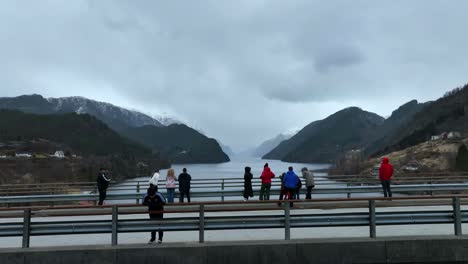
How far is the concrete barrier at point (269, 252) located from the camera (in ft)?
29.3

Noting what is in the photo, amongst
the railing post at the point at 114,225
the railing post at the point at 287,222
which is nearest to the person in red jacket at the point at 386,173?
the railing post at the point at 287,222

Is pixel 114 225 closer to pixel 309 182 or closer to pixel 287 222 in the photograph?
pixel 287 222

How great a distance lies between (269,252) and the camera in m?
9.18

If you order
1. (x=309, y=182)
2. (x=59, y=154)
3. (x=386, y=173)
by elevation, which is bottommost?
(x=309, y=182)

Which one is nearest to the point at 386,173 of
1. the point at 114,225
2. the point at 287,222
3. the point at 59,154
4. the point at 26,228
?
the point at 287,222

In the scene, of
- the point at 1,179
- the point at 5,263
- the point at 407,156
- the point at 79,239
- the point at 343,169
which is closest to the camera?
the point at 5,263

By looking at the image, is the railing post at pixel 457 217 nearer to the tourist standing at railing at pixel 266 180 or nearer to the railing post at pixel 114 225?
the railing post at pixel 114 225

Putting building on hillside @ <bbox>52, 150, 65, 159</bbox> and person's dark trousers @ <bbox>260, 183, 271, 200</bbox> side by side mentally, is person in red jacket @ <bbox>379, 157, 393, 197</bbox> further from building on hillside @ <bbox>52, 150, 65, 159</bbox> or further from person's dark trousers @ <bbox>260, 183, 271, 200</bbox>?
building on hillside @ <bbox>52, 150, 65, 159</bbox>

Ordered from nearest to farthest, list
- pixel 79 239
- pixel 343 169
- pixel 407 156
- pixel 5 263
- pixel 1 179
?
pixel 5 263, pixel 79 239, pixel 1 179, pixel 407 156, pixel 343 169

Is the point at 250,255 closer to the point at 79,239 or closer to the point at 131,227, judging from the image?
the point at 131,227

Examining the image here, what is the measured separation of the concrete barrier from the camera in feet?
29.3

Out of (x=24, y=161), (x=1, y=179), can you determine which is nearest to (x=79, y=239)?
(x=1, y=179)

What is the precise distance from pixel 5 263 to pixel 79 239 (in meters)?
3.03

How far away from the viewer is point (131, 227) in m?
9.52
